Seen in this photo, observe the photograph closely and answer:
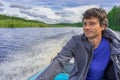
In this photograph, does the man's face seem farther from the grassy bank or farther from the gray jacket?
the grassy bank

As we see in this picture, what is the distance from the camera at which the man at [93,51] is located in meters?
3.58

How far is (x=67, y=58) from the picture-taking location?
3.55 m

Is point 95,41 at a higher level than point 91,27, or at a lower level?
lower

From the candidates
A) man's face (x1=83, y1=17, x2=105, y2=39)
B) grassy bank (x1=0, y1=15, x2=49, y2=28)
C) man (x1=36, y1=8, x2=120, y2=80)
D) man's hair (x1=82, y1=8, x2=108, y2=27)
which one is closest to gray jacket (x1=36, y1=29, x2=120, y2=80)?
man (x1=36, y1=8, x2=120, y2=80)

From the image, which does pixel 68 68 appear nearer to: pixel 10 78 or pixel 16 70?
pixel 10 78

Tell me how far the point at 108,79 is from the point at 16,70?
28.4ft

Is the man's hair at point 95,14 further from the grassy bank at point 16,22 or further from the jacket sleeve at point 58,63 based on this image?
the grassy bank at point 16,22

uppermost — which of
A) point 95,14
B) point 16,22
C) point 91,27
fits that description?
→ point 95,14

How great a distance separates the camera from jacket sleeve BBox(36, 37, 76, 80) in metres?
3.32

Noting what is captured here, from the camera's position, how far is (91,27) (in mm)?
3582

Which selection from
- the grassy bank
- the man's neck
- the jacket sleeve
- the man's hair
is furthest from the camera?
the grassy bank

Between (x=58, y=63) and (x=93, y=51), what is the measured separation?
394 mm

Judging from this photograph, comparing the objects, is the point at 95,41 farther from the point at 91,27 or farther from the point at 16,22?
the point at 16,22

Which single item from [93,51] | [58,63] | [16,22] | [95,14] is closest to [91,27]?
[95,14]
